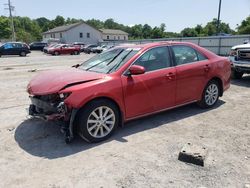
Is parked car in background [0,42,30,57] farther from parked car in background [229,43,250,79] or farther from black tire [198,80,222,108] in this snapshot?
black tire [198,80,222,108]

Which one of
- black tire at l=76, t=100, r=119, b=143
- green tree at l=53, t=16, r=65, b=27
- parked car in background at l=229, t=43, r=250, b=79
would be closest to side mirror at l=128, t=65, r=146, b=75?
black tire at l=76, t=100, r=119, b=143

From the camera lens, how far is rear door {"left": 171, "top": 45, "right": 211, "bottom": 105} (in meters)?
→ 5.58

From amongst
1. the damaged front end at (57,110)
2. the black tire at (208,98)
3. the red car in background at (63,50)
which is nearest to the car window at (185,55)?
the black tire at (208,98)

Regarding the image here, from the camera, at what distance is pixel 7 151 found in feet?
14.0

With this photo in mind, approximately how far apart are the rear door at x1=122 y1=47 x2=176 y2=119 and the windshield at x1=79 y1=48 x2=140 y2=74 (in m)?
0.24

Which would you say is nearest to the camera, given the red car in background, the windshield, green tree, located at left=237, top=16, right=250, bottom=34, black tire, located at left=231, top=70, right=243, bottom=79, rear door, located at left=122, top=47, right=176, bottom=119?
rear door, located at left=122, top=47, right=176, bottom=119

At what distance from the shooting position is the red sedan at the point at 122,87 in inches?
170

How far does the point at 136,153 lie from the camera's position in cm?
411

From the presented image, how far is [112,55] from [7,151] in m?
2.59

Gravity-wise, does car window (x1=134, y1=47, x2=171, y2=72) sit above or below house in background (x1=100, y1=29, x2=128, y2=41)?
below

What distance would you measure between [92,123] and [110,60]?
4.66 ft

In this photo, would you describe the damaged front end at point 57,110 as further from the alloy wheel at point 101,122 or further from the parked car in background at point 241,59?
the parked car in background at point 241,59

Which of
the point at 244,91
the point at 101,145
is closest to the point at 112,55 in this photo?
the point at 101,145

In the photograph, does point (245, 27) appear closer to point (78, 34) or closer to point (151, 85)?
point (78, 34)
